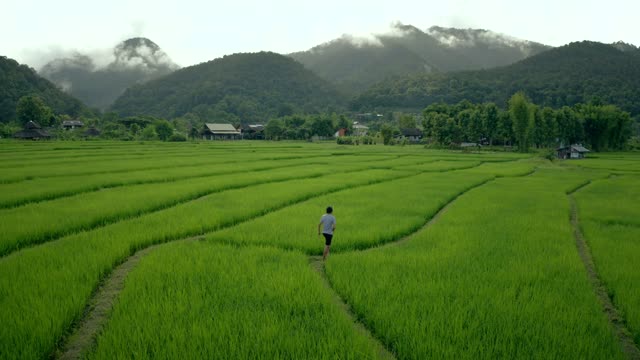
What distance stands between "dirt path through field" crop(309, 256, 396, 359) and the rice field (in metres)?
0.04

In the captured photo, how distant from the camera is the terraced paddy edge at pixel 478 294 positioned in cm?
504

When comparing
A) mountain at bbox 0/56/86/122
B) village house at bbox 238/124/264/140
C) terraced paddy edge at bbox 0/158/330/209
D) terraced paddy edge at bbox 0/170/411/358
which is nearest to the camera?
terraced paddy edge at bbox 0/170/411/358

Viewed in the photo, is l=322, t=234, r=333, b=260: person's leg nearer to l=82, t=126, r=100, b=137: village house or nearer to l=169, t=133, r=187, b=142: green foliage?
l=169, t=133, r=187, b=142: green foliage

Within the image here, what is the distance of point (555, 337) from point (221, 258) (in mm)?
5934

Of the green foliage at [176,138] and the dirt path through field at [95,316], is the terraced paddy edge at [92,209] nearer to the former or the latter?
the dirt path through field at [95,316]

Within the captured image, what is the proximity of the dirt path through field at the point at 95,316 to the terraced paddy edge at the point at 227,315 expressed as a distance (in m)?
0.21

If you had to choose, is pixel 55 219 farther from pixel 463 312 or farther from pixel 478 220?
pixel 478 220

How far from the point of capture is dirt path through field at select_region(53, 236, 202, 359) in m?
5.05

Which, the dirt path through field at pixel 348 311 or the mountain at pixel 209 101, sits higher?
the mountain at pixel 209 101

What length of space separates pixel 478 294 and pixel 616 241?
20.3ft

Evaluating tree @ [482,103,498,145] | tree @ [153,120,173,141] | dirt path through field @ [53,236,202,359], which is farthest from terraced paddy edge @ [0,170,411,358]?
tree @ [153,120,173,141]

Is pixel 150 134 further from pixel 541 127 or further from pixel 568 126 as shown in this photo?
pixel 568 126

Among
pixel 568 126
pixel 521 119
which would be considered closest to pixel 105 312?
pixel 521 119

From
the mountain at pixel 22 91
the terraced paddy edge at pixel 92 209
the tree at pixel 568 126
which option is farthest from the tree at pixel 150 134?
the tree at pixel 568 126
